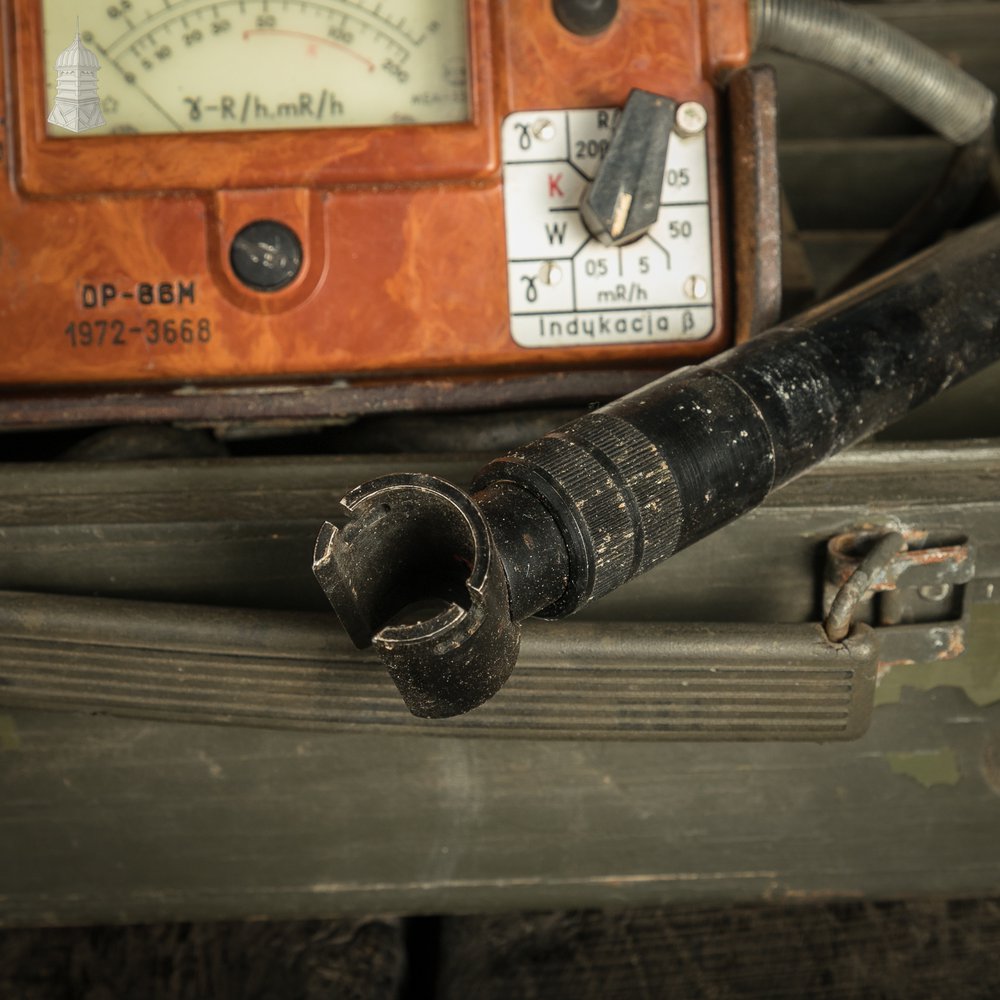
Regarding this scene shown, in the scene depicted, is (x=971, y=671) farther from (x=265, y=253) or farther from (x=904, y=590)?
(x=265, y=253)

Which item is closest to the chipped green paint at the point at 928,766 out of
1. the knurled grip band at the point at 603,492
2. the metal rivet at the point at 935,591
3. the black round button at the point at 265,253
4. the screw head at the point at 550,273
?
the metal rivet at the point at 935,591

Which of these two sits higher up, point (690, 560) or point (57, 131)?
point (57, 131)

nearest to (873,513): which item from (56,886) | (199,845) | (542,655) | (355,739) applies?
(542,655)

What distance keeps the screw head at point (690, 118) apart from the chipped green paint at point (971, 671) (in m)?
0.38

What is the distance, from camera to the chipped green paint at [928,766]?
78 cm

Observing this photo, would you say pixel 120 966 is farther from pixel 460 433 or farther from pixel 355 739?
pixel 460 433

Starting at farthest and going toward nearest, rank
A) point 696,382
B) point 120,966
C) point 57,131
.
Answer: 1. point 120,966
2. point 57,131
3. point 696,382

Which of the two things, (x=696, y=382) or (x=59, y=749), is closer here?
(x=696, y=382)

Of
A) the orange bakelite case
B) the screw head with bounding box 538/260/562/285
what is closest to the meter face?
the orange bakelite case

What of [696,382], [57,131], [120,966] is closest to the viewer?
[696,382]

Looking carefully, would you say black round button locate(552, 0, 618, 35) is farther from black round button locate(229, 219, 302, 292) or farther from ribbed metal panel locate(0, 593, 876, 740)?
ribbed metal panel locate(0, 593, 876, 740)

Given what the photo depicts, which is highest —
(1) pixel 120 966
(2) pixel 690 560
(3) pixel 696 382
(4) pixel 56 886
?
(3) pixel 696 382

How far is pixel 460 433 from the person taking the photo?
796 mm

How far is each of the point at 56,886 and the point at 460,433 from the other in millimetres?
449
